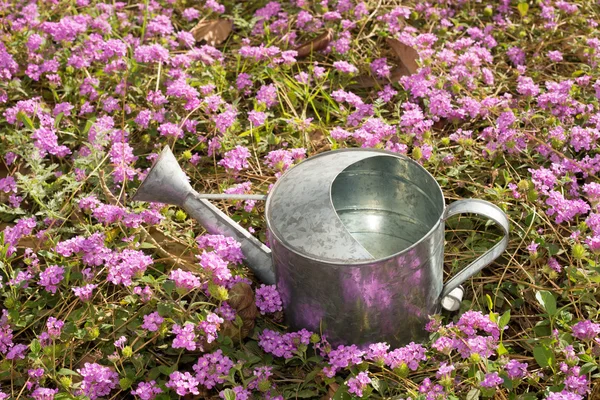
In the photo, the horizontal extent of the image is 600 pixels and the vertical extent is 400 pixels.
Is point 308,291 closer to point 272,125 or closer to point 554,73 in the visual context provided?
point 272,125

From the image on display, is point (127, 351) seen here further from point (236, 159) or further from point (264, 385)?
point (236, 159)

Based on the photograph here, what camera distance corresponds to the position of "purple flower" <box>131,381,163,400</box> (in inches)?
76.7

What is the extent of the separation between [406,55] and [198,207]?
125cm

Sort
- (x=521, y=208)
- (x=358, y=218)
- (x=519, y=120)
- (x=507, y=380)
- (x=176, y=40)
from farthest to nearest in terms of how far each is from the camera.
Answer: (x=176, y=40) → (x=519, y=120) → (x=521, y=208) → (x=358, y=218) → (x=507, y=380)

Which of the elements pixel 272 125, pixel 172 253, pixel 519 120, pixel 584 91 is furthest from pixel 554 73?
pixel 172 253

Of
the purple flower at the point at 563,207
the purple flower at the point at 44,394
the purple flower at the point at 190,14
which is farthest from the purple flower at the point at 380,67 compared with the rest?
the purple flower at the point at 44,394

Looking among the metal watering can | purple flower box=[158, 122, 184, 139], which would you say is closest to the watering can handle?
the metal watering can

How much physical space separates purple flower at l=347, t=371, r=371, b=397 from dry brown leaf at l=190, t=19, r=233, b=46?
6.05 ft

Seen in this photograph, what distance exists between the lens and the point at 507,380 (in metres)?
1.86

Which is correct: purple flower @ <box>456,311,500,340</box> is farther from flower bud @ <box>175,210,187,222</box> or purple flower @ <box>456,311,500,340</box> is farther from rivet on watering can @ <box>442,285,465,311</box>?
flower bud @ <box>175,210,187,222</box>

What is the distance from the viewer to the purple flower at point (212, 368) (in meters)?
1.97

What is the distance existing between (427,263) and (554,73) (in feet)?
4.84

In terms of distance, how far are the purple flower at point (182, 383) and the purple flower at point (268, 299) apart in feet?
0.93

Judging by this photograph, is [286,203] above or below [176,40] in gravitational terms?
above
